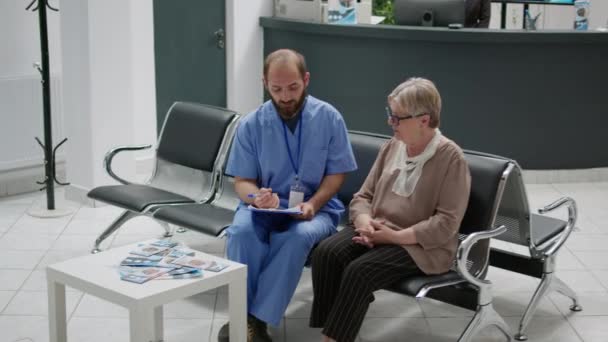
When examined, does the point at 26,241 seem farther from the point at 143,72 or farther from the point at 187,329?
the point at 143,72

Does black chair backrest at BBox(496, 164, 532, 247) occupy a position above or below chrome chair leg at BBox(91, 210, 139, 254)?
above

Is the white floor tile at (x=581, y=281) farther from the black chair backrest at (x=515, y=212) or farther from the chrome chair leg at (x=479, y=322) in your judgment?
the chrome chair leg at (x=479, y=322)

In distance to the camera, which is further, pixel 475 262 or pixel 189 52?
pixel 189 52

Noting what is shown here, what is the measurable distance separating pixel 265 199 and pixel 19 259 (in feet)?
5.66

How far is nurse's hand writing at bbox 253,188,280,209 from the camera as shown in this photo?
385cm

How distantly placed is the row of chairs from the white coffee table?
1.96 feet

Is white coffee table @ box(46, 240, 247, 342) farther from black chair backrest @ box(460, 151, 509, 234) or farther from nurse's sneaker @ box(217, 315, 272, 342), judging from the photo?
black chair backrest @ box(460, 151, 509, 234)

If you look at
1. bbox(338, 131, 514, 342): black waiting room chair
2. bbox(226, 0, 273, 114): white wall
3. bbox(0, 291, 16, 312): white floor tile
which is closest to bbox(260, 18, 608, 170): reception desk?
bbox(226, 0, 273, 114): white wall

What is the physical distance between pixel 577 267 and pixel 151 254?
2.43 m

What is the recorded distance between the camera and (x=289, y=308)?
13.8 feet

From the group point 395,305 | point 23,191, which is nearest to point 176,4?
point 23,191

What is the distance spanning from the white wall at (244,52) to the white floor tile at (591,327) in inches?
154

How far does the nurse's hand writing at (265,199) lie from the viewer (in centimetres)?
385

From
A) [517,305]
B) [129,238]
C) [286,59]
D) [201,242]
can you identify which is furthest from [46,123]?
[517,305]
